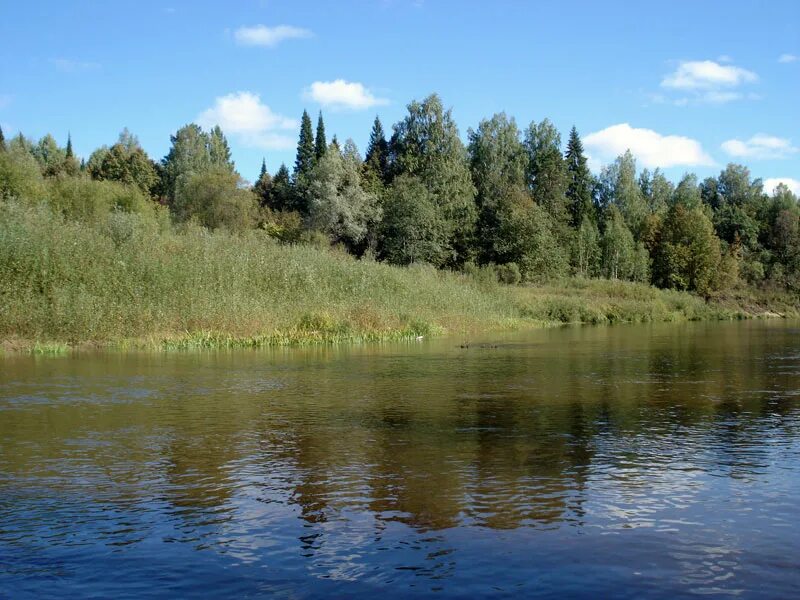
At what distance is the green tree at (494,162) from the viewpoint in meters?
83.8

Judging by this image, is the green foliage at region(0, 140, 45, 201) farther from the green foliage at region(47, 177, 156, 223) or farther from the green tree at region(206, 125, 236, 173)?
the green tree at region(206, 125, 236, 173)

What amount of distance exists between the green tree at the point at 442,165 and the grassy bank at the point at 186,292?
41.8 m

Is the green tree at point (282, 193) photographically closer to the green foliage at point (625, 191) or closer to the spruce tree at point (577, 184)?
→ the spruce tree at point (577, 184)

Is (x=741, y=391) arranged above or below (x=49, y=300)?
below

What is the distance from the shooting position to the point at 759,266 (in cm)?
8931

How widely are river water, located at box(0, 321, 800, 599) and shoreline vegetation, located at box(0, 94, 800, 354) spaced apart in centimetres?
1064

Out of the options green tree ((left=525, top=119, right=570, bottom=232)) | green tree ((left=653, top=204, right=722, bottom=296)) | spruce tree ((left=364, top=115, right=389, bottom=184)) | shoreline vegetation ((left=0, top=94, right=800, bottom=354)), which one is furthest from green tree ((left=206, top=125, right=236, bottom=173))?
green tree ((left=653, top=204, right=722, bottom=296))

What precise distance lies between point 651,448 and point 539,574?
4.98 metres

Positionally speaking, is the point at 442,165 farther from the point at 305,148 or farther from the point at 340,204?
the point at 305,148

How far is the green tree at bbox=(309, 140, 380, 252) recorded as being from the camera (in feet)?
253

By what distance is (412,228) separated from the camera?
74.4m

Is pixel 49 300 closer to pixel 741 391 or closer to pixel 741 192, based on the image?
pixel 741 391

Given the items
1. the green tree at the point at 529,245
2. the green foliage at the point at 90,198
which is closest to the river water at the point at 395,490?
the green foliage at the point at 90,198

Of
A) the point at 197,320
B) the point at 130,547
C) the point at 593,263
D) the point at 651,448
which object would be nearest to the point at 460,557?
the point at 130,547
